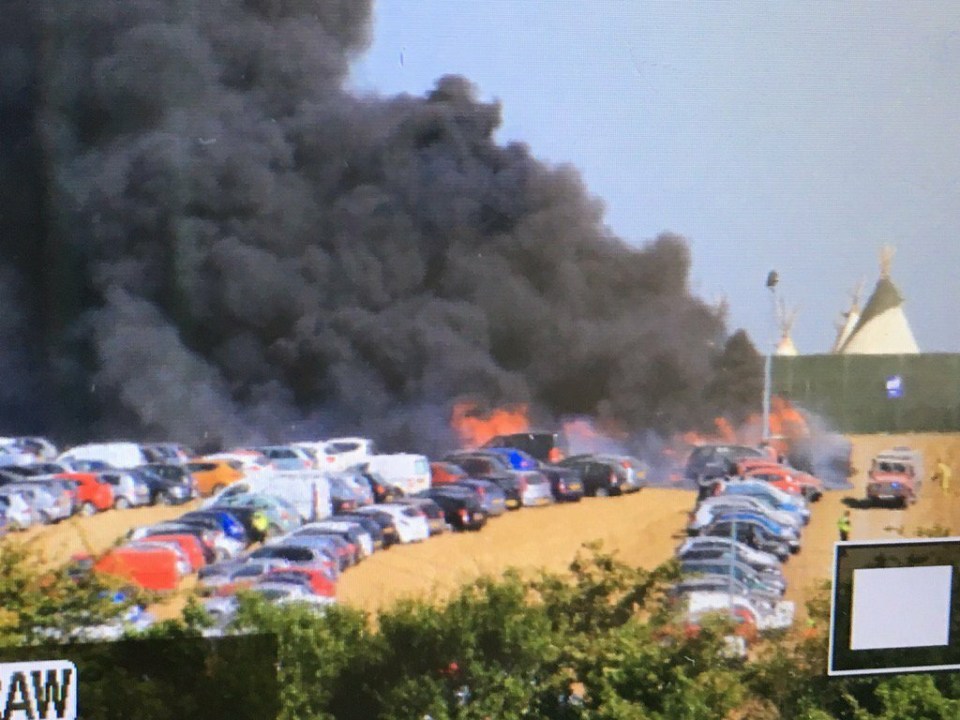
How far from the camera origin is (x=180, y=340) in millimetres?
2465

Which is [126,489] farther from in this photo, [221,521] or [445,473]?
[445,473]

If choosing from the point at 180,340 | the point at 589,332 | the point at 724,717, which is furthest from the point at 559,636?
the point at 180,340

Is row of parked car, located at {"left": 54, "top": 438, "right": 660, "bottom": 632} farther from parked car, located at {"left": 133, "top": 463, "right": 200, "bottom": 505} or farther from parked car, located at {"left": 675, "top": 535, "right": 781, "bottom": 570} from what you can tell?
parked car, located at {"left": 675, "top": 535, "right": 781, "bottom": 570}

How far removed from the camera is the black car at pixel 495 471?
260 cm

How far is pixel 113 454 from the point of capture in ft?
7.97

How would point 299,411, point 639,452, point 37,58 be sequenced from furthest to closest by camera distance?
point 639,452
point 299,411
point 37,58

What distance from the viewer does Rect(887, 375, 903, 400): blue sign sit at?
2803 mm

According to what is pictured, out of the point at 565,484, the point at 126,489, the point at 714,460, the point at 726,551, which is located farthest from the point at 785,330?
the point at 126,489

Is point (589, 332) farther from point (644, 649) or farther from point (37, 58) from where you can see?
point (37, 58)

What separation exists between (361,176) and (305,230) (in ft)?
0.68
